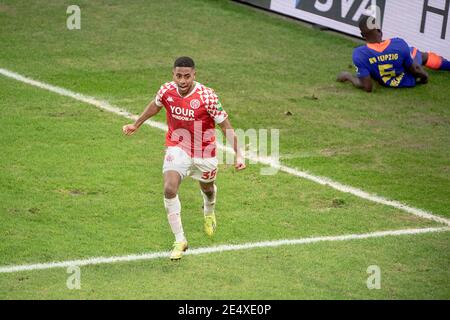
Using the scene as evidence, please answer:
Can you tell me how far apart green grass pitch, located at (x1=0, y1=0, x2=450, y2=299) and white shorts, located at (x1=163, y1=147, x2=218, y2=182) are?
0.73 meters

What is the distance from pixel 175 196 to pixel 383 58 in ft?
23.9

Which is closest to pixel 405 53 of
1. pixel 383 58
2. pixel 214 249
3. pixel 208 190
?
pixel 383 58

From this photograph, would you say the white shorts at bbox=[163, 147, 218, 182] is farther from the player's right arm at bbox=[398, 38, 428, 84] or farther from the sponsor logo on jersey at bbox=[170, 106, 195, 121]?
the player's right arm at bbox=[398, 38, 428, 84]

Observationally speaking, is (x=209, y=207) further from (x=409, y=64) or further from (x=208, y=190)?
(x=409, y=64)

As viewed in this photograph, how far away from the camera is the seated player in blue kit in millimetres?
A: 17547

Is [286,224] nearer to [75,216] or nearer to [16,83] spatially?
[75,216]

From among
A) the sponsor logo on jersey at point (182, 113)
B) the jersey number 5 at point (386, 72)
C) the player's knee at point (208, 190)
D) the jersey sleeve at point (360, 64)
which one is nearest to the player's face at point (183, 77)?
the sponsor logo on jersey at point (182, 113)

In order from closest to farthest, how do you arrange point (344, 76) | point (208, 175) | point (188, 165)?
point (188, 165), point (208, 175), point (344, 76)

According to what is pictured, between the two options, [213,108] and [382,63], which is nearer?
[213,108]

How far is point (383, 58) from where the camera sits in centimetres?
1753

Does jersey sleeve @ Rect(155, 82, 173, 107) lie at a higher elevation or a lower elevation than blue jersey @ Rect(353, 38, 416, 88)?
higher

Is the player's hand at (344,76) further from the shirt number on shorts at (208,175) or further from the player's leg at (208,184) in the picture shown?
the shirt number on shorts at (208,175)

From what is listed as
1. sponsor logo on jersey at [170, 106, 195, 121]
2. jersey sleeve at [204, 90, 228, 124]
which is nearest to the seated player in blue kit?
jersey sleeve at [204, 90, 228, 124]

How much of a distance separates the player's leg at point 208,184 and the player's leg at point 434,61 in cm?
758
